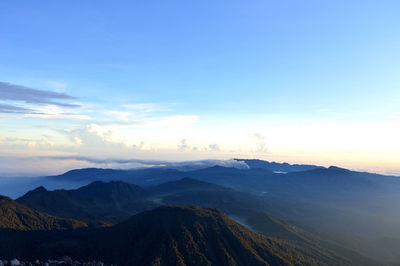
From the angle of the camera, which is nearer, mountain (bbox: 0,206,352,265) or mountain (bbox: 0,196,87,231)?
mountain (bbox: 0,206,352,265)

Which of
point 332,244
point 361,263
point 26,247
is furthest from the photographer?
point 332,244

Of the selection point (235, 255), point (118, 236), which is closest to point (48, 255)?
point (118, 236)

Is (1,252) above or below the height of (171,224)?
below

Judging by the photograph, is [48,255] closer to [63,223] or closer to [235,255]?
[63,223]

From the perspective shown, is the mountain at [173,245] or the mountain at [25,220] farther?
the mountain at [25,220]
